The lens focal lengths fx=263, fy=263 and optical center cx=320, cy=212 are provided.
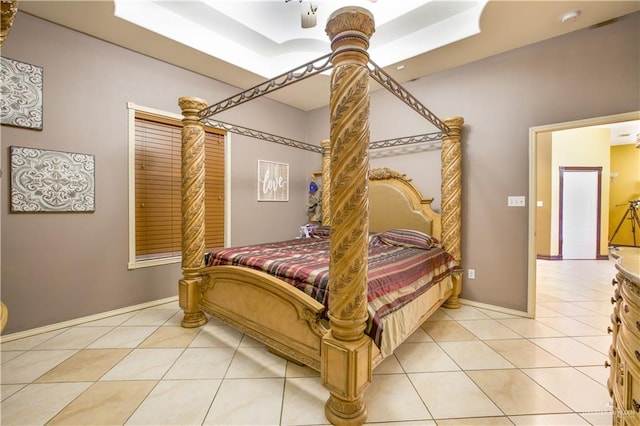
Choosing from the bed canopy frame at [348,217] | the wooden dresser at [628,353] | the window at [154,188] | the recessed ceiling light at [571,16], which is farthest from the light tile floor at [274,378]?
the recessed ceiling light at [571,16]

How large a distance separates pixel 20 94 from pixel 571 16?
4.99 metres

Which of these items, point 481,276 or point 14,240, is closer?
point 14,240

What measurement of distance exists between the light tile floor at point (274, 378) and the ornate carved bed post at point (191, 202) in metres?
0.36

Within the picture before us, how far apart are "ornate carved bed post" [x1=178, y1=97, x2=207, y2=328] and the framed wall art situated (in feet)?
5.45

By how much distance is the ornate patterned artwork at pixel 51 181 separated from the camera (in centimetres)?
234

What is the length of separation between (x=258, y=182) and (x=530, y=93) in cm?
361

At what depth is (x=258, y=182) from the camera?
164 inches

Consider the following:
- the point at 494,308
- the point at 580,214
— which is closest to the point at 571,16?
the point at 494,308

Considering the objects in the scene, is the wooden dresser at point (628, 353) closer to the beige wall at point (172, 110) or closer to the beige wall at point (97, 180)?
the beige wall at point (172, 110)

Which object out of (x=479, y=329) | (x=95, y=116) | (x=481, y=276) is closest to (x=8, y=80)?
(x=95, y=116)

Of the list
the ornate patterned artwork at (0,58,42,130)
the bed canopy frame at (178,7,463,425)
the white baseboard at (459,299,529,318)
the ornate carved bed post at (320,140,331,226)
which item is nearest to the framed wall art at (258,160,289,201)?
the ornate carved bed post at (320,140,331,226)

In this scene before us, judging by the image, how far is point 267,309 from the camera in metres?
1.97

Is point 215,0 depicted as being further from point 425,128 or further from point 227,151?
point 425,128

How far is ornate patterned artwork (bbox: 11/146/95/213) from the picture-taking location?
7.68ft
